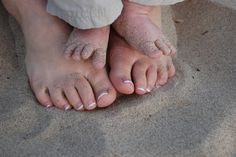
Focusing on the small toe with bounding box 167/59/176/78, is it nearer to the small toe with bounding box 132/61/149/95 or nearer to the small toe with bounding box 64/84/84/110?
the small toe with bounding box 132/61/149/95

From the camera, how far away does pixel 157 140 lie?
1390 mm

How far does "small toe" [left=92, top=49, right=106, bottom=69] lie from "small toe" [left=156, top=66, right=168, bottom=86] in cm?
17

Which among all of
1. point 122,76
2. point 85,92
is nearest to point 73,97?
point 85,92

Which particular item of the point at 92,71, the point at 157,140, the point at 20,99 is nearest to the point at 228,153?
the point at 157,140

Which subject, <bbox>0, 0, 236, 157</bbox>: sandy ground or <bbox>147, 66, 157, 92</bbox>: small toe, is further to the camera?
<bbox>147, 66, 157, 92</bbox>: small toe

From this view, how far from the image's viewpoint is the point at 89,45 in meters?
1.53

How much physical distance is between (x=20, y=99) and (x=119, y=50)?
33 cm

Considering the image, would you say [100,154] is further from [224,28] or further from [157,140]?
[224,28]

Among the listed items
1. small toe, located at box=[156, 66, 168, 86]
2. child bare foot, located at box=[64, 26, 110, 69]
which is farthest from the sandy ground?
child bare foot, located at box=[64, 26, 110, 69]

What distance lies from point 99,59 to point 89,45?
55 millimetres

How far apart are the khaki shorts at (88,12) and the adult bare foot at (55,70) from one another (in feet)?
0.34

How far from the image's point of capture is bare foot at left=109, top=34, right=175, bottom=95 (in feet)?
4.98

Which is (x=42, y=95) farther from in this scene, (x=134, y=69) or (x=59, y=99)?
(x=134, y=69)

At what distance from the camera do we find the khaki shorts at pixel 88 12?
4.78 ft
